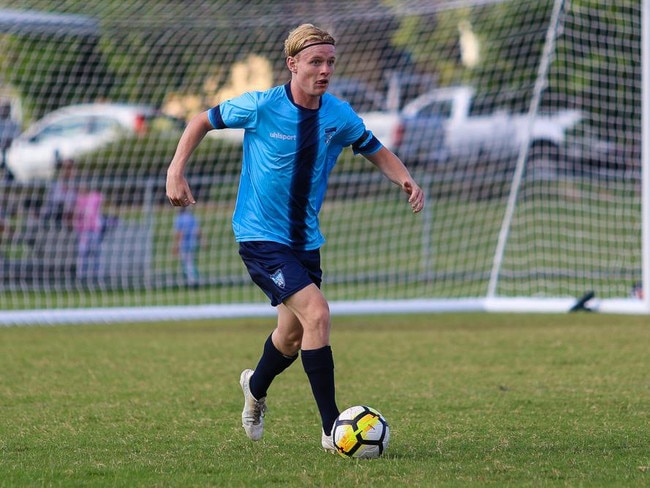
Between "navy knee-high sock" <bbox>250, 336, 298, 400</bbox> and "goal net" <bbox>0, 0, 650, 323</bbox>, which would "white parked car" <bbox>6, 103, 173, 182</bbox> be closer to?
"goal net" <bbox>0, 0, 650, 323</bbox>

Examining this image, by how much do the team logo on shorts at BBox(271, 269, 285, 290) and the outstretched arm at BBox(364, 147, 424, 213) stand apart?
73 cm

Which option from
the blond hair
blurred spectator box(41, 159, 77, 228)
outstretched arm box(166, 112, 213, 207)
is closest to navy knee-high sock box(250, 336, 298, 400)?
outstretched arm box(166, 112, 213, 207)

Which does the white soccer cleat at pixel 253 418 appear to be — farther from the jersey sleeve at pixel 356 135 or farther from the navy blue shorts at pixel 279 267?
the jersey sleeve at pixel 356 135

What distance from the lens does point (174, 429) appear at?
5.71m

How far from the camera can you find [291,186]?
5.26m

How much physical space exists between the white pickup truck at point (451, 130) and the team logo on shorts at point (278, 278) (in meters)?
12.0

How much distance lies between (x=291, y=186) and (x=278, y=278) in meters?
0.45

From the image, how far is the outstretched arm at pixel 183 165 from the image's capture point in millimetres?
5012

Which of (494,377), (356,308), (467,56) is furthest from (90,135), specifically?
(494,377)

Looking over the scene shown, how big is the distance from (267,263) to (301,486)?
1250 millimetres

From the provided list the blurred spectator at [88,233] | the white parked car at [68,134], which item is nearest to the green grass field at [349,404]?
the blurred spectator at [88,233]

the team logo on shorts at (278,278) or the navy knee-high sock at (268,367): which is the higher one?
the team logo on shorts at (278,278)

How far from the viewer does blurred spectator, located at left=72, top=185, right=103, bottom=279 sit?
14.4 meters

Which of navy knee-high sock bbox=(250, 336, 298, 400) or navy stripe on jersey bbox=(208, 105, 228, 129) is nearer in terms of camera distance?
navy stripe on jersey bbox=(208, 105, 228, 129)
